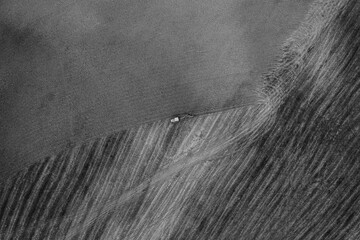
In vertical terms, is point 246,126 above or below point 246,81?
below

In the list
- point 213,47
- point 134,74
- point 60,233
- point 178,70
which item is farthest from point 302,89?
point 60,233

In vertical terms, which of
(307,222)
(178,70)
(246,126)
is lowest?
(307,222)

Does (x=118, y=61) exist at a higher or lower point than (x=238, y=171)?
higher

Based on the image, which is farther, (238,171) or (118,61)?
(118,61)

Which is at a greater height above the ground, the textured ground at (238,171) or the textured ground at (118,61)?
the textured ground at (118,61)

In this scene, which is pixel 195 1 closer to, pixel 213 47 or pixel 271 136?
pixel 213 47

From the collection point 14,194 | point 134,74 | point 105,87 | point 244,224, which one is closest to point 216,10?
point 134,74

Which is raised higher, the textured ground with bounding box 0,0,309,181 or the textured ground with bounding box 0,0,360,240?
the textured ground with bounding box 0,0,309,181
